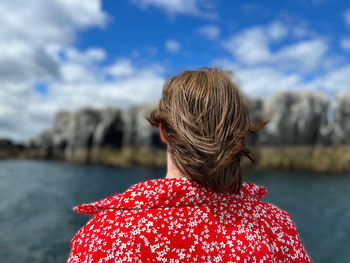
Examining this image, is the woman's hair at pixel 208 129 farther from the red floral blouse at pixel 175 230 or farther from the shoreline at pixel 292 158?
the shoreline at pixel 292 158

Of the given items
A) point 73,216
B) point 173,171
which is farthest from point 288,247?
point 73,216

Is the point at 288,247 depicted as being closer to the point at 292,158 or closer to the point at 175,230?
the point at 175,230

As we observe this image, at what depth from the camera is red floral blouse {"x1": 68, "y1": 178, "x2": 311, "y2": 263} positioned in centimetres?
115

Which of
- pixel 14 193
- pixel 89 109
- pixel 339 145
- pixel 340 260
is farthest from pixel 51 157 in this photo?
pixel 340 260

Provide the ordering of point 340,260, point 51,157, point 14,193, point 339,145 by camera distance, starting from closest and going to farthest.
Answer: point 340,260
point 14,193
point 339,145
point 51,157

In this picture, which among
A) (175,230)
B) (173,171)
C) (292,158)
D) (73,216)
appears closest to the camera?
(175,230)

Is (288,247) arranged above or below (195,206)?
below

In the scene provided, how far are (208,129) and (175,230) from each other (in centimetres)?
42

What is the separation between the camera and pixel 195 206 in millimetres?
1245

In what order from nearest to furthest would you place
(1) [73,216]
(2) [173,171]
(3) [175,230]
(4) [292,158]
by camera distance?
1. (3) [175,230]
2. (2) [173,171]
3. (1) [73,216]
4. (4) [292,158]

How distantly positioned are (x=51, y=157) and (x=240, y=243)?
77846mm

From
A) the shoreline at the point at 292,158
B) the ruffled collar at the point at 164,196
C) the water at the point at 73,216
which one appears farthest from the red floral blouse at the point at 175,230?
the shoreline at the point at 292,158

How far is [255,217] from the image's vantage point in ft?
4.42

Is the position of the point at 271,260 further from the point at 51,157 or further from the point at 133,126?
the point at 51,157
